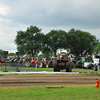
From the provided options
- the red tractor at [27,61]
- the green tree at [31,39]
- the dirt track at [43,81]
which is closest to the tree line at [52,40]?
the green tree at [31,39]

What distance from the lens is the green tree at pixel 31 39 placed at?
8225 centimetres

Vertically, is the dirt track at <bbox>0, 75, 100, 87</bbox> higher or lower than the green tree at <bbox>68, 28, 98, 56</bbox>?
lower

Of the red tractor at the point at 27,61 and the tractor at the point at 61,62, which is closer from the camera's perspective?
the tractor at the point at 61,62

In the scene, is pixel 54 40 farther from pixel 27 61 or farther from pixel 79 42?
pixel 27 61

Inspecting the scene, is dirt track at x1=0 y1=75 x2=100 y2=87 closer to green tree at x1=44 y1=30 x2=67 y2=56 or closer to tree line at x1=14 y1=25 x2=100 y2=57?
tree line at x1=14 y1=25 x2=100 y2=57

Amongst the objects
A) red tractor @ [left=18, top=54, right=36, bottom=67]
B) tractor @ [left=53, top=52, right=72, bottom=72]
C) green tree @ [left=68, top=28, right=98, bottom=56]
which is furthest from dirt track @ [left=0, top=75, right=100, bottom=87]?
green tree @ [left=68, top=28, right=98, bottom=56]

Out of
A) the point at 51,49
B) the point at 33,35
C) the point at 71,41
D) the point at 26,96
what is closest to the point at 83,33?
the point at 71,41

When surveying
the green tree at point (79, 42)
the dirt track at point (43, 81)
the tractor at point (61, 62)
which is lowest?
the dirt track at point (43, 81)

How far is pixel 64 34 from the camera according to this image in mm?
89062

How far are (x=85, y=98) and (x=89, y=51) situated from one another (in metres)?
82.4

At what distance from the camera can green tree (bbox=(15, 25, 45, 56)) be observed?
82250 millimetres

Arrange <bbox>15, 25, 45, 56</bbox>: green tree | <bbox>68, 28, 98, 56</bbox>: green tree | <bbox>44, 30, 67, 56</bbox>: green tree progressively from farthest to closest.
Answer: <bbox>68, 28, 98, 56</bbox>: green tree → <bbox>44, 30, 67, 56</bbox>: green tree → <bbox>15, 25, 45, 56</bbox>: green tree

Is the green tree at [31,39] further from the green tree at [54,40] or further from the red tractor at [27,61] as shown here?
the red tractor at [27,61]

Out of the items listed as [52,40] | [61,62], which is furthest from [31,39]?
[61,62]
